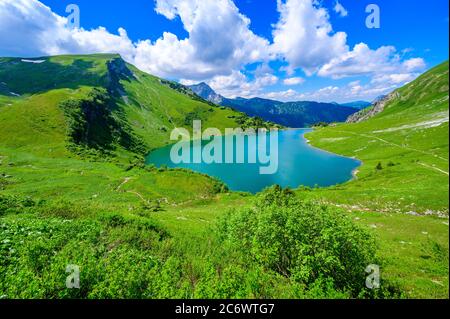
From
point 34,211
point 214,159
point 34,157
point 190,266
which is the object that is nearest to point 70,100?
point 34,157

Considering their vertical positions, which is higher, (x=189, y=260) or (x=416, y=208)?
(x=189, y=260)

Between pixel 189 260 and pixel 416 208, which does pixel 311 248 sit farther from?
pixel 416 208

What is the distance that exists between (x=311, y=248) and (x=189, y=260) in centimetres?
702

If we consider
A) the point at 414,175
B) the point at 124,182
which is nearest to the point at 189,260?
the point at 414,175

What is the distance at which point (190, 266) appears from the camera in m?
14.9

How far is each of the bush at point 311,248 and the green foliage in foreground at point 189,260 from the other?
6 centimetres

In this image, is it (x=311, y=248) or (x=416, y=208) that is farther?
(x=416, y=208)

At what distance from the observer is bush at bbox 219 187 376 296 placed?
13.7 m

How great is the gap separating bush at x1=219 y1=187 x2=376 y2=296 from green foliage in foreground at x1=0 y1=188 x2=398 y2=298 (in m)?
0.06

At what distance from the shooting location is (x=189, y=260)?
15680mm

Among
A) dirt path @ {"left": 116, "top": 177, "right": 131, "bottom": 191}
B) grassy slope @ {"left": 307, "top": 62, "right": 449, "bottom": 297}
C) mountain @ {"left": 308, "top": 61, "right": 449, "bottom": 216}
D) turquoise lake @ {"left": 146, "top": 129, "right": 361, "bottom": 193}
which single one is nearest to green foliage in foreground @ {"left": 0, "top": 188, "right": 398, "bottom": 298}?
grassy slope @ {"left": 307, "top": 62, "right": 449, "bottom": 297}
